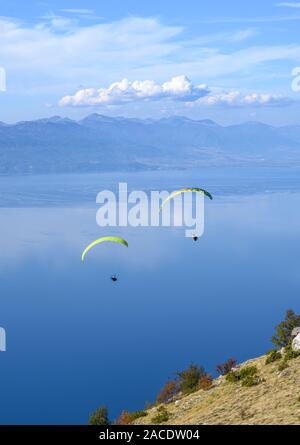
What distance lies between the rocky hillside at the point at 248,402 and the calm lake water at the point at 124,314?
46151 millimetres

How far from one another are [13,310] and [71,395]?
40119 mm

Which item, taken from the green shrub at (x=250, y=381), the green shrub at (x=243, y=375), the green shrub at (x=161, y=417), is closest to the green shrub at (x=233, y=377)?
the green shrub at (x=243, y=375)

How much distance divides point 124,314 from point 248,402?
287 ft

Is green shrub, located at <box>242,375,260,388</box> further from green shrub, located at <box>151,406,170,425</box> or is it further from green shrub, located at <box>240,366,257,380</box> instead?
green shrub, located at <box>151,406,170,425</box>

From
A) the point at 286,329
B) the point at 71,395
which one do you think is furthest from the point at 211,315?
the point at 286,329

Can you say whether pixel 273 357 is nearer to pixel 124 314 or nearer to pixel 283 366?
pixel 283 366

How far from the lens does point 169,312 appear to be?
110 meters

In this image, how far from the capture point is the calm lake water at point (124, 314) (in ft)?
264

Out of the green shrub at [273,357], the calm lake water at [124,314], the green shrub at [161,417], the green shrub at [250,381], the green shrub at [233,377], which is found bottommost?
the green shrub at [161,417]

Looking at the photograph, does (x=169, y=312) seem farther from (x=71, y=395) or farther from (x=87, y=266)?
(x=87, y=266)

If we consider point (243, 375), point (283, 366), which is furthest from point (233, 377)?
point (283, 366)

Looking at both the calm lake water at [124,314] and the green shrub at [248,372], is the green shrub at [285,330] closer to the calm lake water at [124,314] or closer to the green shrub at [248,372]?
the green shrub at [248,372]

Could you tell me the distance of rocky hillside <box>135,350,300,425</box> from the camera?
22031 mm

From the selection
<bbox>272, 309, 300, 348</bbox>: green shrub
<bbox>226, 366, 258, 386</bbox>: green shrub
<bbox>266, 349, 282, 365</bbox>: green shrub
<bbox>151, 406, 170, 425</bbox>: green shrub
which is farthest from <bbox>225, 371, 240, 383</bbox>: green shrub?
<bbox>272, 309, 300, 348</bbox>: green shrub
